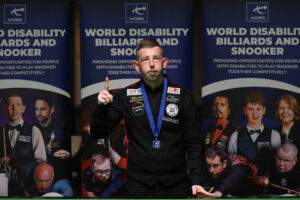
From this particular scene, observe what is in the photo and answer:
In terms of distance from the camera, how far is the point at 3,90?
457cm

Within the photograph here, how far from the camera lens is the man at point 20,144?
4570 millimetres

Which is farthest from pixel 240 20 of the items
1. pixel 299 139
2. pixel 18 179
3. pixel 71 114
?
pixel 18 179

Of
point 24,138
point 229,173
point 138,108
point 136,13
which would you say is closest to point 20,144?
point 24,138

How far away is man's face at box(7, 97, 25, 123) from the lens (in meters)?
4.58

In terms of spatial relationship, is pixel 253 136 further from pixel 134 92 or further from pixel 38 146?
pixel 38 146

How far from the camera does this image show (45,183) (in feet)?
15.1

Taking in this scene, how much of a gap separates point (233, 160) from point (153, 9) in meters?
1.93

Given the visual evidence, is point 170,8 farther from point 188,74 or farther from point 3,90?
point 3,90

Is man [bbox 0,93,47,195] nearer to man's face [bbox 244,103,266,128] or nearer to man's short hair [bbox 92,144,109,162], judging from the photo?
man's short hair [bbox 92,144,109,162]

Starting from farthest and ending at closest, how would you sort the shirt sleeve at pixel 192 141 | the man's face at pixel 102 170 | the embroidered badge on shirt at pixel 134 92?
1. the man's face at pixel 102 170
2. the embroidered badge on shirt at pixel 134 92
3. the shirt sleeve at pixel 192 141

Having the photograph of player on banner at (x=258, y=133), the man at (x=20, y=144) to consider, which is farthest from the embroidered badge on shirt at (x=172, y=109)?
the man at (x=20, y=144)

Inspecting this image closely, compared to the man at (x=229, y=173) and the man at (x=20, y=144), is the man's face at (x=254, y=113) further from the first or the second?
the man at (x=20, y=144)

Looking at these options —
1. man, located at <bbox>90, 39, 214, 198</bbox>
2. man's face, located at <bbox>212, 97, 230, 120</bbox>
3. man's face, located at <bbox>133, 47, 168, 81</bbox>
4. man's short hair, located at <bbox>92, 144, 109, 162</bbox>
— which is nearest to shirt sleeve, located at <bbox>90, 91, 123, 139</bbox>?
man, located at <bbox>90, 39, 214, 198</bbox>

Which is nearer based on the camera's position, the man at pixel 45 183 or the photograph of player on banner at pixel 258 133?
the photograph of player on banner at pixel 258 133
